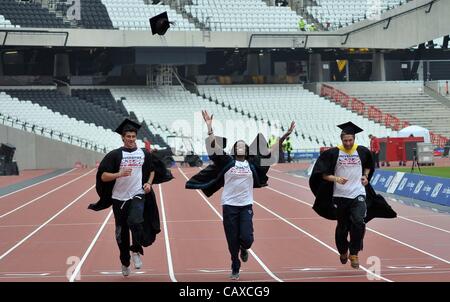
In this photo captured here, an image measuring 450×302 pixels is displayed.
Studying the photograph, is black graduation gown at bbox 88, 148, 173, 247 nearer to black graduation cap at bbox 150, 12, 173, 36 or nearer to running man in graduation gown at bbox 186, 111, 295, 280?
running man in graduation gown at bbox 186, 111, 295, 280

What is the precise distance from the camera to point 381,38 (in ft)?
222

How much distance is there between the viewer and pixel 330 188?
14930 mm

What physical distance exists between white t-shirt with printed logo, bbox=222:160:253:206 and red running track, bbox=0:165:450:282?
1008 millimetres

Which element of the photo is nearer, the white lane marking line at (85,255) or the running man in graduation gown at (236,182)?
the running man in graduation gown at (236,182)

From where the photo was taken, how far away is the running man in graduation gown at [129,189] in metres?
14.1

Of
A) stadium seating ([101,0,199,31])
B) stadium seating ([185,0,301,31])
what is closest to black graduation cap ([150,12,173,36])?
stadium seating ([101,0,199,31])

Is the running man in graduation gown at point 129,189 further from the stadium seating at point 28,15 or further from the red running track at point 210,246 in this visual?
the stadium seating at point 28,15

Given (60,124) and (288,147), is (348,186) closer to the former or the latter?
(288,147)

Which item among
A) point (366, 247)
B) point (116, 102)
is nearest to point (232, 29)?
point (116, 102)

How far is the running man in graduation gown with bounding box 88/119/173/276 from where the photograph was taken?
14.1 meters

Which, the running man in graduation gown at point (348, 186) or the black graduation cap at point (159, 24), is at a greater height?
the black graduation cap at point (159, 24)

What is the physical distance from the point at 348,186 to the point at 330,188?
32cm

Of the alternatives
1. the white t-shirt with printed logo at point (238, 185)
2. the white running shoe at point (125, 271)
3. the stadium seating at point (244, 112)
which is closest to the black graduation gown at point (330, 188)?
the white t-shirt with printed logo at point (238, 185)
